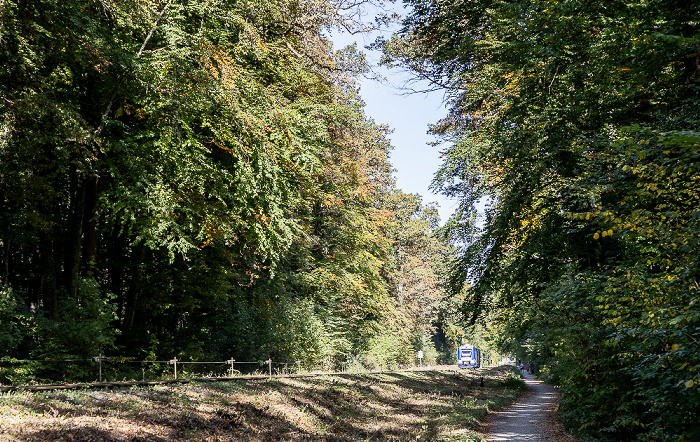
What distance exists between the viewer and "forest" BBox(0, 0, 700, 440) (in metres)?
7.07

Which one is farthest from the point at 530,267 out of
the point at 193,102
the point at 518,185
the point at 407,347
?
the point at 407,347

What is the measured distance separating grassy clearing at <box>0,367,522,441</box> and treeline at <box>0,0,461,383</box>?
10.6 ft

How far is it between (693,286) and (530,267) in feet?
26.2

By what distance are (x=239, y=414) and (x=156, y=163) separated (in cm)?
678

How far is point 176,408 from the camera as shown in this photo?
9.27 meters

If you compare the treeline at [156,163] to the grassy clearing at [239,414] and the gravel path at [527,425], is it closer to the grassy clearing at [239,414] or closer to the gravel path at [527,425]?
the grassy clearing at [239,414]

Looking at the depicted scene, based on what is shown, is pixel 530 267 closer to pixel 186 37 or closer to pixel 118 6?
pixel 186 37

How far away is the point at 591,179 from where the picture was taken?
7785 mm

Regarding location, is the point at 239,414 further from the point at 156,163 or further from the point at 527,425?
the point at 527,425

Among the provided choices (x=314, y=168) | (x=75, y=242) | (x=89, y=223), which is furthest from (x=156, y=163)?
(x=314, y=168)

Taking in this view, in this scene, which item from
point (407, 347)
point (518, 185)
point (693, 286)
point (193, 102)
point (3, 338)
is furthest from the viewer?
point (407, 347)

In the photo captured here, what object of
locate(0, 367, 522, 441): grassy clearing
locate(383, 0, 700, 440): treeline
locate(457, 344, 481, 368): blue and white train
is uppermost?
locate(383, 0, 700, 440): treeline

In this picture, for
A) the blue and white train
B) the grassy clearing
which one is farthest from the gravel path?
the blue and white train

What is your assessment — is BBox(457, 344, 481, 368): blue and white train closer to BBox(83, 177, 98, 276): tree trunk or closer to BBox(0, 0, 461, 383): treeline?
BBox(0, 0, 461, 383): treeline
